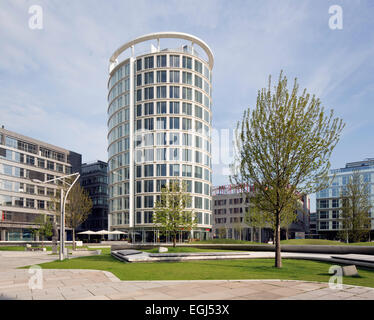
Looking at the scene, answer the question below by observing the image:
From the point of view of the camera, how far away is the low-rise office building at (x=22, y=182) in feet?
264

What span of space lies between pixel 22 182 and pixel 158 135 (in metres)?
40.1

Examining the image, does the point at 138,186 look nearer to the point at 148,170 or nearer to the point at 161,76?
the point at 148,170

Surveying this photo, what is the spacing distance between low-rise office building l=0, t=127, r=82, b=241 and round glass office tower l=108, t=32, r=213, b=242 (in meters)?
20.5

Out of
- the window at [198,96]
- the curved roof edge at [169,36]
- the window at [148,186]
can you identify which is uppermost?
the curved roof edge at [169,36]

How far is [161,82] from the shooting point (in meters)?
72.1

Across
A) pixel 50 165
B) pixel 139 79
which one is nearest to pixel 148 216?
pixel 139 79

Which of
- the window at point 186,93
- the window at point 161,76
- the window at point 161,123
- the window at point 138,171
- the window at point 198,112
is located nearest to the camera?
the window at point 161,123

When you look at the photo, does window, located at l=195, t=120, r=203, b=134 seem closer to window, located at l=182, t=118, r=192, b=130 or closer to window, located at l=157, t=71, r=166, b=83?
window, located at l=182, t=118, r=192, b=130

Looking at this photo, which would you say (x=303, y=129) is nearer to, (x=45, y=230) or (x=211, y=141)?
(x=45, y=230)

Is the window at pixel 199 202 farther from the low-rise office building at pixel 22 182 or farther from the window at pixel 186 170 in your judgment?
the low-rise office building at pixel 22 182

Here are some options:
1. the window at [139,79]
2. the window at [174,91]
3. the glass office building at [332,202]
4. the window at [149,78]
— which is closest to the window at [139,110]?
the window at [139,79]

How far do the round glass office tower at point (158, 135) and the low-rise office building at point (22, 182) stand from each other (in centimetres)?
2055

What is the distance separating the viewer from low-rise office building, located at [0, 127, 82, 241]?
80500 millimetres
